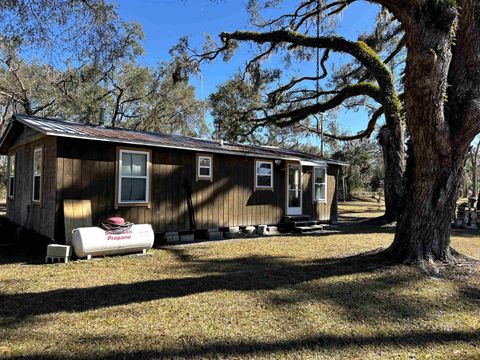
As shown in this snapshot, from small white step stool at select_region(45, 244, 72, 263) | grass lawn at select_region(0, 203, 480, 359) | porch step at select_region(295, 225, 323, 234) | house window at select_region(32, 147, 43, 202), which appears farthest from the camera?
porch step at select_region(295, 225, 323, 234)

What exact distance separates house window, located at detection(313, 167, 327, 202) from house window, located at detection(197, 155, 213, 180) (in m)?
4.96

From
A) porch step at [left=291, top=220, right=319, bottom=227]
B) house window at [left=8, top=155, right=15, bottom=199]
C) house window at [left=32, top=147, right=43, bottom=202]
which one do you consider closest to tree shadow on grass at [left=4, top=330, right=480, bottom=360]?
house window at [left=32, top=147, right=43, bottom=202]

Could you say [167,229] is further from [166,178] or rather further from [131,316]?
[131,316]

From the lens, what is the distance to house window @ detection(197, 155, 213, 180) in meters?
10.0

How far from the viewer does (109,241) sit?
7.18 metres

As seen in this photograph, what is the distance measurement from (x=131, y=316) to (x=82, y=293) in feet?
4.26

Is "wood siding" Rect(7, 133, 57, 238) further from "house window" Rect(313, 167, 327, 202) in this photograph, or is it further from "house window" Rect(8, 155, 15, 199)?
"house window" Rect(313, 167, 327, 202)

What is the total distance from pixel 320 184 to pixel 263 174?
310cm

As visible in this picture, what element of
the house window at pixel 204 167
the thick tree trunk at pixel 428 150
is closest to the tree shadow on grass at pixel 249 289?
the thick tree trunk at pixel 428 150

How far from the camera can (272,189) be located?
1191cm

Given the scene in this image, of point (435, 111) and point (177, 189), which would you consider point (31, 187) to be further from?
point (435, 111)

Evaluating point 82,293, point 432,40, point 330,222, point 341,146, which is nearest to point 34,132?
point 82,293

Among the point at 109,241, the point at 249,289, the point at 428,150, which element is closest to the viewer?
the point at 249,289

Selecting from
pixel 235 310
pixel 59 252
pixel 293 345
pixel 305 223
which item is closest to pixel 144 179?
pixel 59 252
